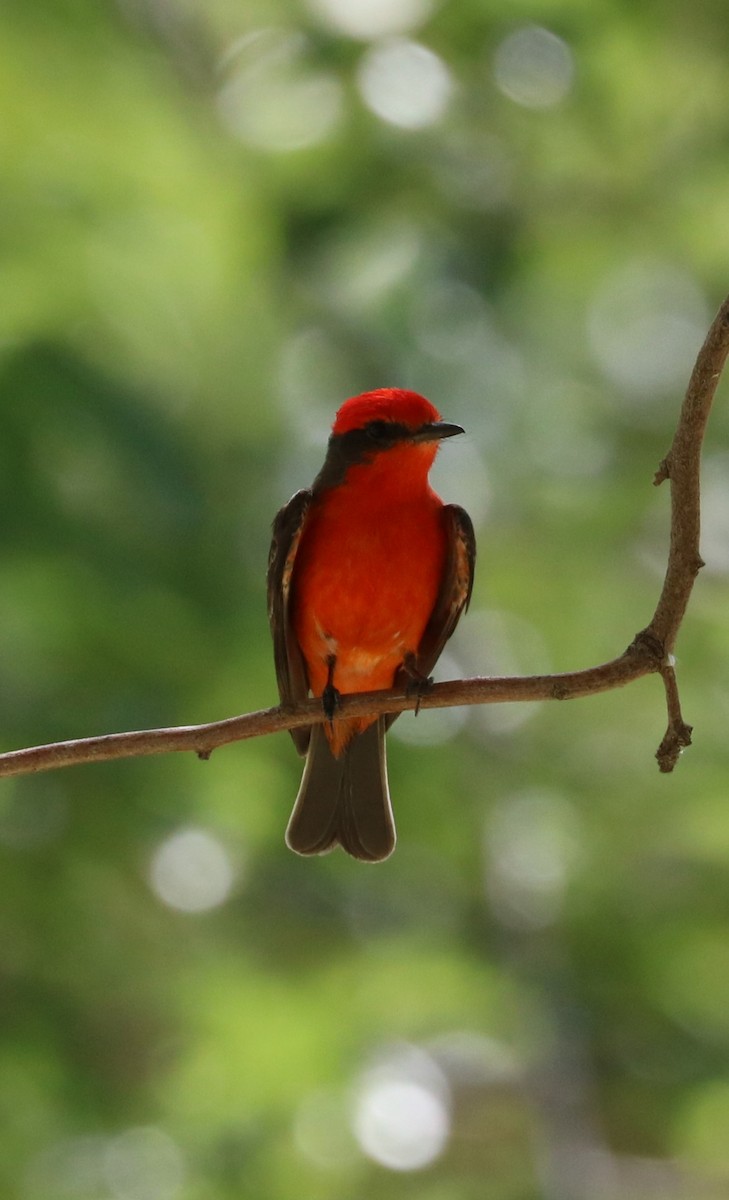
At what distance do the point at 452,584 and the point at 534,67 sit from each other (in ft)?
15.4

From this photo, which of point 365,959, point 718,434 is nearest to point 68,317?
point 365,959

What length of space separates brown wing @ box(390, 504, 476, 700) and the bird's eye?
1.06 feet

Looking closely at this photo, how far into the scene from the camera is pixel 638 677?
10.2 feet

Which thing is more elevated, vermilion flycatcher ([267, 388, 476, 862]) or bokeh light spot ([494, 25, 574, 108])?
bokeh light spot ([494, 25, 574, 108])

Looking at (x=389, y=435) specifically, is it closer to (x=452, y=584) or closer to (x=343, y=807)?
(x=452, y=584)

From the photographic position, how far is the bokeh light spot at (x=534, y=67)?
8.48 meters

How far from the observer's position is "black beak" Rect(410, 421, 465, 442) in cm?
489

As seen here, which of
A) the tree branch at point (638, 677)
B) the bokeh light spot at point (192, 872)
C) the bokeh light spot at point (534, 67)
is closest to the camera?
the tree branch at point (638, 677)

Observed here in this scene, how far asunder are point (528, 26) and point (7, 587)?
4550 mm

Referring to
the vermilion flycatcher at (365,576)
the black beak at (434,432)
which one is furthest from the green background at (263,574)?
the black beak at (434,432)

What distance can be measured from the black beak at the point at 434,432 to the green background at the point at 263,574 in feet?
6.01

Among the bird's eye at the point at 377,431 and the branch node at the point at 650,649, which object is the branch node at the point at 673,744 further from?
the bird's eye at the point at 377,431

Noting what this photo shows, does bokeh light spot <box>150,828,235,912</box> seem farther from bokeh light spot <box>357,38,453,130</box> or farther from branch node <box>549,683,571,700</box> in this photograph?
bokeh light spot <box>357,38,453,130</box>

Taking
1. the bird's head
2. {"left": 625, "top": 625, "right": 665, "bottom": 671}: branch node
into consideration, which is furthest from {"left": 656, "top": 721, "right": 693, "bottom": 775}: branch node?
the bird's head
